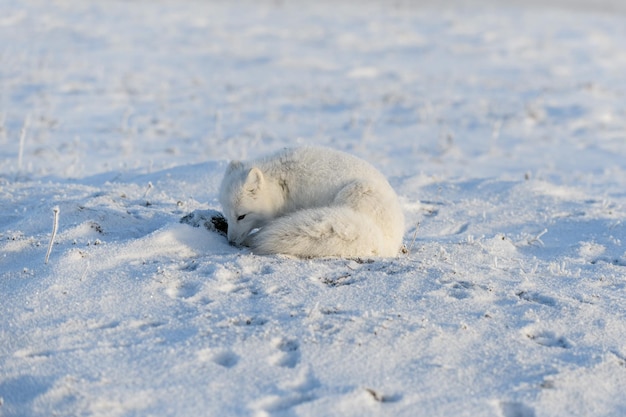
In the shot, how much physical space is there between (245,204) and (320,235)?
79cm

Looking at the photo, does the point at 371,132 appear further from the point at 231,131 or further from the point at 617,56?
the point at 617,56

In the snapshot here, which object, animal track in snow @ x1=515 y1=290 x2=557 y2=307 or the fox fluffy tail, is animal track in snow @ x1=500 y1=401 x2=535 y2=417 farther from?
the fox fluffy tail

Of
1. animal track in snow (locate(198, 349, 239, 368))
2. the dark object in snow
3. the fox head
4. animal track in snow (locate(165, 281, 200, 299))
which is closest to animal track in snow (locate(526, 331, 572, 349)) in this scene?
animal track in snow (locate(198, 349, 239, 368))

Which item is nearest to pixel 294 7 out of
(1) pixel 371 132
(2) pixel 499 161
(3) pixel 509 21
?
(3) pixel 509 21

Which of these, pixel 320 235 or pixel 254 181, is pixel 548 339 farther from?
pixel 254 181

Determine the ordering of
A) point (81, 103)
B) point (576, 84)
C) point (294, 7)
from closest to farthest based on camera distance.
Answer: point (81, 103) → point (576, 84) → point (294, 7)

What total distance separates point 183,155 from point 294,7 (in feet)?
69.5

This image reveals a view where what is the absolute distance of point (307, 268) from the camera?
441 cm

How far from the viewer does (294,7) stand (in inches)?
1204

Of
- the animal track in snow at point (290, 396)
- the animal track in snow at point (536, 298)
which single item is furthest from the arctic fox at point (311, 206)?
the animal track in snow at point (290, 396)

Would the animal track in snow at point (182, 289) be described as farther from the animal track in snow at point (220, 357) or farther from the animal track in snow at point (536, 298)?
the animal track in snow at point (536, 298)

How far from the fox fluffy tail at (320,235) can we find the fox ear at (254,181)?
0.48m

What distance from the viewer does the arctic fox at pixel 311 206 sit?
4590mm

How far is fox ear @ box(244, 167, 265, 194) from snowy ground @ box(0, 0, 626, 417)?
44 cm
